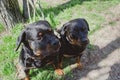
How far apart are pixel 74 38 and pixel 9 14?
265 cm

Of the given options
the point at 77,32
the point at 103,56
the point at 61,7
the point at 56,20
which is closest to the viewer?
the point at 77,32

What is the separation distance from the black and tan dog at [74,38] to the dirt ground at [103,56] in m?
0.34

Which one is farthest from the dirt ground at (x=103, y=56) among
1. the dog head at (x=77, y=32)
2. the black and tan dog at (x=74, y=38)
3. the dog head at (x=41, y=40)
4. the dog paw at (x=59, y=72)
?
the dog head at (x=41, y=40)

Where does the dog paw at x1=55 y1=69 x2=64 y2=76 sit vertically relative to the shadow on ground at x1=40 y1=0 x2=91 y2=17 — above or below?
below

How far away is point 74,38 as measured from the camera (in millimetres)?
5008

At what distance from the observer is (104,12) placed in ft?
24.2

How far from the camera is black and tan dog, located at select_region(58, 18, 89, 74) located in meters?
4.93

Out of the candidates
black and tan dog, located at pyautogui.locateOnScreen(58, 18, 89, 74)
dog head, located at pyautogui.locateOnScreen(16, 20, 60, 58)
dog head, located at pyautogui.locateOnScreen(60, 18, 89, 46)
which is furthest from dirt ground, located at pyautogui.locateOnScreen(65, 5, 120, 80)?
dog head, located at pyautogui.locateOnScreen(16, 20, 60, 58)

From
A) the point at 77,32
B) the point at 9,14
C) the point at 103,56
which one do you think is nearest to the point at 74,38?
the point at 77,32

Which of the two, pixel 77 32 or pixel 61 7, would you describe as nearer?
pixel 77 32

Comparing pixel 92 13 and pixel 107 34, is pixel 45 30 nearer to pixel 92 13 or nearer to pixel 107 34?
pixel 107 34

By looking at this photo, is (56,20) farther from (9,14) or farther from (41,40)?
(41,40)

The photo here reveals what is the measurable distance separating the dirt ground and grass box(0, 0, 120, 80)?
136mm

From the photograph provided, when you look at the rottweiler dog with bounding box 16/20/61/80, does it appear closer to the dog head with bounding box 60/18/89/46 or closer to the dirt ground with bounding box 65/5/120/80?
the dog head with bounding box 60/18/89/46
